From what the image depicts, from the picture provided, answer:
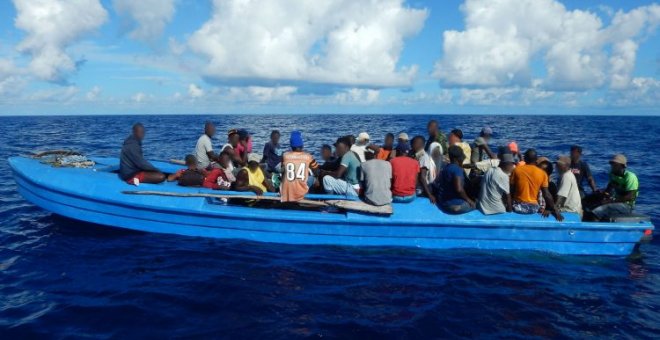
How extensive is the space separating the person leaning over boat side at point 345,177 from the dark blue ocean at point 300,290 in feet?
3.99

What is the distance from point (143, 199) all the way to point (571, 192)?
8439mm

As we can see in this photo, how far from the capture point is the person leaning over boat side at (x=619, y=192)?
8.39 meters

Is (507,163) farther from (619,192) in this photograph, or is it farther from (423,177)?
(619,192)

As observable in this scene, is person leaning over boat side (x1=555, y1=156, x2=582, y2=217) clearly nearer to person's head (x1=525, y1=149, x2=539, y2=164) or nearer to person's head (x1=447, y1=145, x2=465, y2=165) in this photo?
person's head (x1=525, y1=149, x2=539, y2=164)

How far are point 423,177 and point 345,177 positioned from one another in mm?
1592

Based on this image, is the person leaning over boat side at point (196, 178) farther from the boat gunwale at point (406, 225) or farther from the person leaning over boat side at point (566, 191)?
the person leaning over boat side at point (566, 191)

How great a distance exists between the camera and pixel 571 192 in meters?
8.38

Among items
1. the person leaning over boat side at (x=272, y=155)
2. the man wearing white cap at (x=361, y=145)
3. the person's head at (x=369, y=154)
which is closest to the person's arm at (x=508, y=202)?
the person's head at (x=369, y=154)

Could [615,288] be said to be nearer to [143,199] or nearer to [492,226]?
[492,226]

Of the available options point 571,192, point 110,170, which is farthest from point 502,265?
point 110,170

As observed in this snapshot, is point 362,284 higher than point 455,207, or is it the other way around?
point 455,207

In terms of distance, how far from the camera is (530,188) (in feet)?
26.9

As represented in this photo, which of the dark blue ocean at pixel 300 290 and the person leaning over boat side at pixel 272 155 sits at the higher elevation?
the person leaning over boat side at pixel 272 155

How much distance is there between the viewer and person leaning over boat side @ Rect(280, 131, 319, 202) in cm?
831
